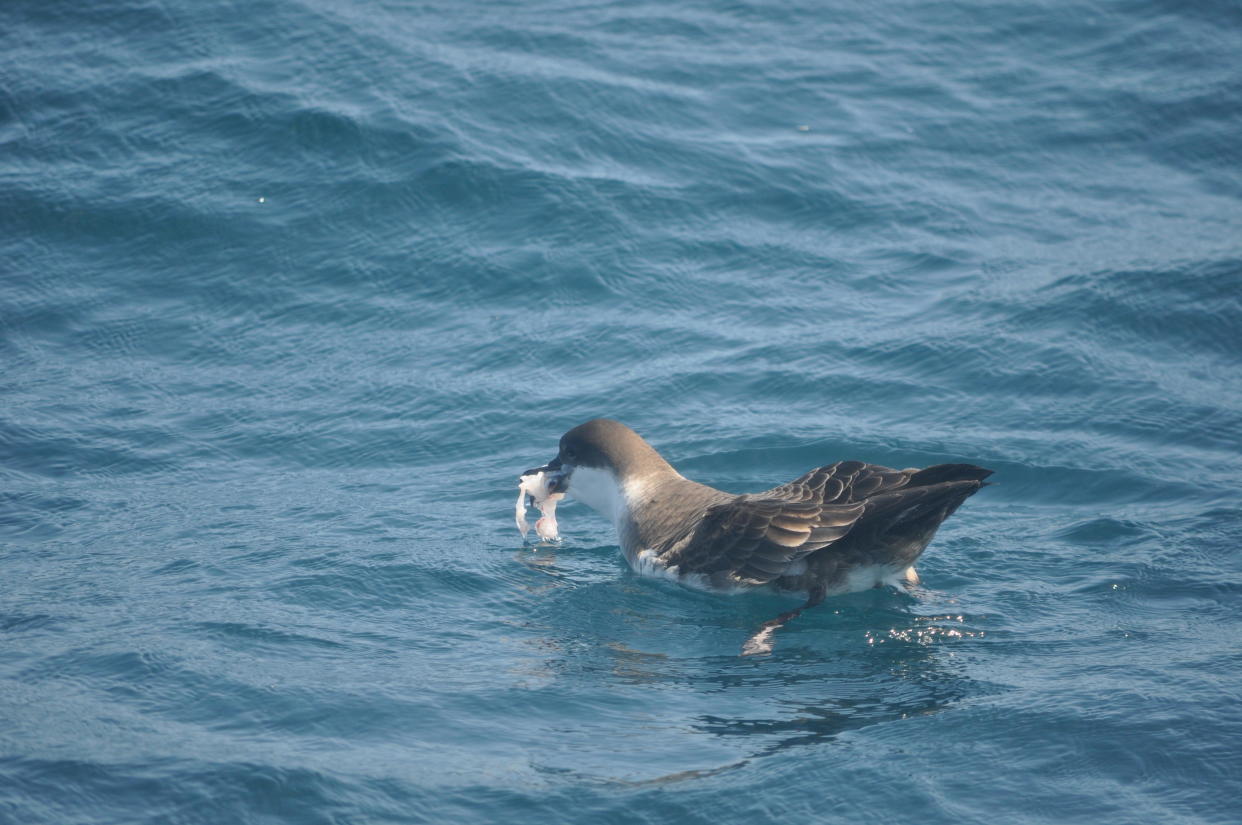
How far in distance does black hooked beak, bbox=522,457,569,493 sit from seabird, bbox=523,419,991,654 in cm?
71

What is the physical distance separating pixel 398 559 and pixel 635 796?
3.21 m

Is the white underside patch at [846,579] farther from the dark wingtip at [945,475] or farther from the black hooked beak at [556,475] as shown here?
the black hooked beak at [556,475]

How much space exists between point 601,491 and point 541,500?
44cm

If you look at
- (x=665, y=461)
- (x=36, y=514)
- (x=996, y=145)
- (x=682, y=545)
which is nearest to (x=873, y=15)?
(x=996, y=145)

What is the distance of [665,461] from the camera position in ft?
32.1

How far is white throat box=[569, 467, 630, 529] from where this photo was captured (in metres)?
9.38

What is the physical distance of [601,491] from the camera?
31.2ft

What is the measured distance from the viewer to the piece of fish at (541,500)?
9203mm

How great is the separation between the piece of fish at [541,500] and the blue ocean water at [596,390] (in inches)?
8.8

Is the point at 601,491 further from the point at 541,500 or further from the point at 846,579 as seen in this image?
the point at 846,579

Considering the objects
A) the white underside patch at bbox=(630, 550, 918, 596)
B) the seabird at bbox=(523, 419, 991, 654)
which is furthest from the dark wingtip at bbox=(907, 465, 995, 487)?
the white underside patch at bbox=(630, 550, 918, 596)

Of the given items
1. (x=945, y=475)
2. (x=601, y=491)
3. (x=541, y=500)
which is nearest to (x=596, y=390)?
(x=601, y=491)

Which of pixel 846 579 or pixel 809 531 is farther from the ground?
pixel 809 531

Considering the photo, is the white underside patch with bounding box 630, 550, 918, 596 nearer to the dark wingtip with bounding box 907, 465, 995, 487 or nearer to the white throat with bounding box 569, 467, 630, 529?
the dark wingtip with bounding box 907, 465, 995, 487
